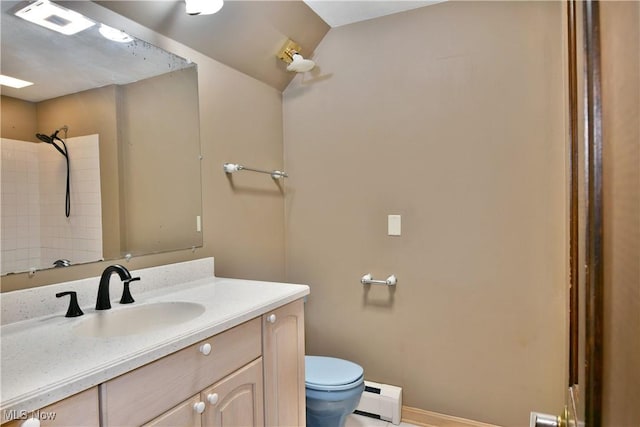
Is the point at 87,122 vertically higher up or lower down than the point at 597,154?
higher up

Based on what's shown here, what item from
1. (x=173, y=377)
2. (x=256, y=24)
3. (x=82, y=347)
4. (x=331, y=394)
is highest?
(x=256, y=24)

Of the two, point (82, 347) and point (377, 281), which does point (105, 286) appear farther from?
point (377, 281)

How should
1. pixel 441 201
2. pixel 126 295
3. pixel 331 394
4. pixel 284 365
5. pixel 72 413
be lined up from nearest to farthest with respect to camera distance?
pixel 72 413, pixel 126 295, pixel 284 365, pixel 331 394, pixel 441 201

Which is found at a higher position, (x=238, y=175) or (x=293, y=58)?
(x=293, y=58)

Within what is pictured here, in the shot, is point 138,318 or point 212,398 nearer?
point 212,398

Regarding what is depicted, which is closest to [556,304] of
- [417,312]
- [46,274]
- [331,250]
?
[417,312]

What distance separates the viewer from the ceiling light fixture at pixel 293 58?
2115 mm

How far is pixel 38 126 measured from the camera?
3.90 ft

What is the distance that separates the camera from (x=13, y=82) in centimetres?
112

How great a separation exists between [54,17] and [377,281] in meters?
1.87

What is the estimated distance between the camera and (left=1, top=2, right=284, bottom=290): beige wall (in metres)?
1.80

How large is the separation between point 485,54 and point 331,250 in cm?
139

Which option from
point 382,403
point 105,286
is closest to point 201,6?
point 105,286

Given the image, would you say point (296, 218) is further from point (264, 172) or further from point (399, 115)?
point (399, 115)
